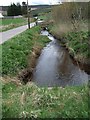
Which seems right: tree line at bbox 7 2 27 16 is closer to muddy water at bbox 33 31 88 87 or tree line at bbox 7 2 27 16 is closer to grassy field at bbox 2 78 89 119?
muddy water at bbox 33 31 88 87

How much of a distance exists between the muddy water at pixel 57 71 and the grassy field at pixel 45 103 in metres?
3.79

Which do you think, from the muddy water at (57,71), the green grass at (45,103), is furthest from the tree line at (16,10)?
the green grass at (45,103)

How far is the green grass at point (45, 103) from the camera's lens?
8.48 meters

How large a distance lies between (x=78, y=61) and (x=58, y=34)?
1481cm

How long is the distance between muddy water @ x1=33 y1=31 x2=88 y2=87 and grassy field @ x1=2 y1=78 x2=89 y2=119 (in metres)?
3.79

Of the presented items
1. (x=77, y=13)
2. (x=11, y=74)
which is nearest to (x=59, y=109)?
(x=11, y=74)

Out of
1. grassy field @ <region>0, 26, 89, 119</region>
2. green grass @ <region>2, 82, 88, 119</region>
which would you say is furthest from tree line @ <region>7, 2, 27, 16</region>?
green grass @ <region>2, 82, 88, 119</region>

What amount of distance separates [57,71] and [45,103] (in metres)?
8.67

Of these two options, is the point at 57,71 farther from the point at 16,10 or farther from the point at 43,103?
the point at 16,10

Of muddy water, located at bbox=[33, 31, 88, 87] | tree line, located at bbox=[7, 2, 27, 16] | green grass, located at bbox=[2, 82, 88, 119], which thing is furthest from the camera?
tree line, located at bbox=[7, 2, 27, 16]

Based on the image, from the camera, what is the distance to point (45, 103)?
30.2 ft

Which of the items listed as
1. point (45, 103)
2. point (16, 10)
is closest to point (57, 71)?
point (45, 103)

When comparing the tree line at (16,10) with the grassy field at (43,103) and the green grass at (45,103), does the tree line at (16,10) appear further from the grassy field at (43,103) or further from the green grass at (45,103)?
the green grass at (45,103)

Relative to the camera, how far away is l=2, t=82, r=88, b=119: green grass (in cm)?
848
